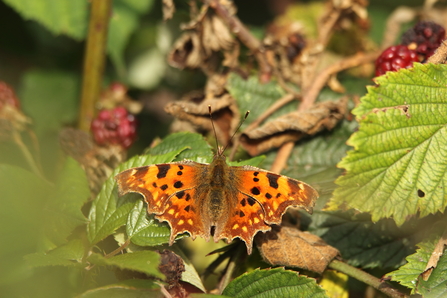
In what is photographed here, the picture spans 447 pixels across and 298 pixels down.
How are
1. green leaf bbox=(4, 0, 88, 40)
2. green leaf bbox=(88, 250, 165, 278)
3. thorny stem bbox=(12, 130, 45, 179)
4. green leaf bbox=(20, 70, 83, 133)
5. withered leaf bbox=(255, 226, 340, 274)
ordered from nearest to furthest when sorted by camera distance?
green leaf bbox=(88, 250, 165, 278)
withered leaf bbox=(255, 226, 340, 274)
thorny stem bbox=(12, 130, 45, 179)
green leaf bbox=(4, 0, 88, 40)
green leaf bbox=(20, 70, 83, 133)

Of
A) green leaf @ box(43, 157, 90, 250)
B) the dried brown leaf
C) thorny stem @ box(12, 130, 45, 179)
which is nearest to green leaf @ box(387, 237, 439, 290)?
green leaf @ box(43, 157, 90, 250)

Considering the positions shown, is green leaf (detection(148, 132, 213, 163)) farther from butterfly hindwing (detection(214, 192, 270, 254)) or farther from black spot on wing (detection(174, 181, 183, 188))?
butterfly hindwing (detection(214, 192, 270, 254))

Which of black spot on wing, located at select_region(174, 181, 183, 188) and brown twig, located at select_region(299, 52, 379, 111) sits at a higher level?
brown twig, located at select_region(299, 52, 379, 111)

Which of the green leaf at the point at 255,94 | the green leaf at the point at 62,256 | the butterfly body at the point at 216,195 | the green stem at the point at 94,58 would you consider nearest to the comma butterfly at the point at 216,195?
the butterfly body at the point at 216,195

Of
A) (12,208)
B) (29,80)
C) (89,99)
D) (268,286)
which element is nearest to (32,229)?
(12,208)

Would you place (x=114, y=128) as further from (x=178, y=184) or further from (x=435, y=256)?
(x=435, y=256)

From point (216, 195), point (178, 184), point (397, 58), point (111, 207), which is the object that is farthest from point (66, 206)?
point (397, 58)
